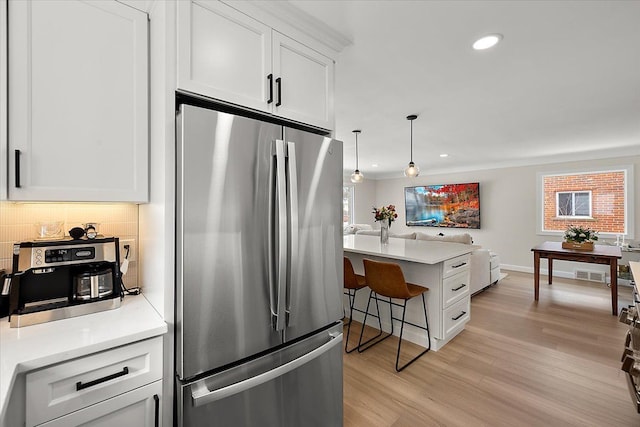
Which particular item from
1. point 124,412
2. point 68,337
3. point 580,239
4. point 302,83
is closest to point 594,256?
point 580,239

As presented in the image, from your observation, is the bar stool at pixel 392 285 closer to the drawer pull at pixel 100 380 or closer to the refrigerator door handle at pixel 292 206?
the refrigerator door handle at pixel 292 206

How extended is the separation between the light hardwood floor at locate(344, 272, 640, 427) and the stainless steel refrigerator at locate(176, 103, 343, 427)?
0.72m

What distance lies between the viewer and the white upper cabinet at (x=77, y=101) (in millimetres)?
1104

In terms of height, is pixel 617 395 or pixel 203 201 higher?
pixel 203 201

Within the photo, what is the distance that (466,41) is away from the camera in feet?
6.36

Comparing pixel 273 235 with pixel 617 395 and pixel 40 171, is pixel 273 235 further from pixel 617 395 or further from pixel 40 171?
pixel 617 395

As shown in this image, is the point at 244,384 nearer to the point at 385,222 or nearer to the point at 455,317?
the point at 455,317

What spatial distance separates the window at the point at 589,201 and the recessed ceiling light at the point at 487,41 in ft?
17.5

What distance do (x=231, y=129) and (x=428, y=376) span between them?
2.35m

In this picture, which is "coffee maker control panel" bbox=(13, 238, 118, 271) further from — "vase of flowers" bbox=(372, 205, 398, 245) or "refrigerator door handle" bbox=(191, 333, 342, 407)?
"vase of flowers" bbox=(372, 205, 398, 245)

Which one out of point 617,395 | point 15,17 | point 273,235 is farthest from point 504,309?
point 15,17

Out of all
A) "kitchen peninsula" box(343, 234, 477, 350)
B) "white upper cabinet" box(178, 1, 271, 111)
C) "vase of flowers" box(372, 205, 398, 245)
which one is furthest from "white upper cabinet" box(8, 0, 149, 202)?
"vase of flowers" box(372, 205, 398, 245)

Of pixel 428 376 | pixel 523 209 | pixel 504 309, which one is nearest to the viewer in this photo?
pixel 428 376

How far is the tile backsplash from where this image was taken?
1.33 meters
